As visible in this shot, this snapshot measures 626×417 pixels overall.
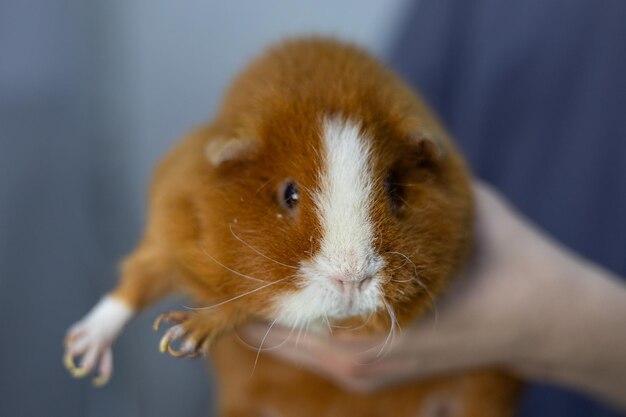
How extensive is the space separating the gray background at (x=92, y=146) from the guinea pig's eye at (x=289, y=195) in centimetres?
75

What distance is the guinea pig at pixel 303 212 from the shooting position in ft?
3.08

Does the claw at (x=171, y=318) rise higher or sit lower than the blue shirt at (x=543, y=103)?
lower

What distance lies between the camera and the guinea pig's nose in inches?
35.4

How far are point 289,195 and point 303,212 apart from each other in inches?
2.4

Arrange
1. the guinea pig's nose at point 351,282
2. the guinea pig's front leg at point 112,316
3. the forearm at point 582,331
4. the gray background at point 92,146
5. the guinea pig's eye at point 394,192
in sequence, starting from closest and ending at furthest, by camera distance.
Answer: the guinea pig's nose at point 351,282, the guinea pig's eye at point 394,192, the guinea pig's front leg at point 112,316, the forearm at point 582,331, the gray background at point 92,146

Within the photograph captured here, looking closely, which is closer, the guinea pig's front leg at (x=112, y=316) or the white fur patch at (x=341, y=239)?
the white fur patch at (x=341, y=239)

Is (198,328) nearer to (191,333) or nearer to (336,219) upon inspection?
(191,333)

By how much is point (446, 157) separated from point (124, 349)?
56.1 inches

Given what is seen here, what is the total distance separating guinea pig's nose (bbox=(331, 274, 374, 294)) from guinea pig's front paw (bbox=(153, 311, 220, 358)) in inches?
12.0

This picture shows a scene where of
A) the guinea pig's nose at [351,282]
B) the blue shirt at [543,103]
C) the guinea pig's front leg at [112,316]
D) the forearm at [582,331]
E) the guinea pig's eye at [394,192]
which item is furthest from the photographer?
the blue shirt at [543,103]

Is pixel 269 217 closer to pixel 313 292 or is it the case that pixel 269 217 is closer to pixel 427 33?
pixel 313 292

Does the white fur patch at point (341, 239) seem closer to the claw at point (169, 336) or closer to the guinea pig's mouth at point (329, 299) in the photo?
the guinea pig's mouth at point (329, 299)

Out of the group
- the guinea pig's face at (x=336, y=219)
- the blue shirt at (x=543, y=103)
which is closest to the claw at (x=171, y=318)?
the guinea pig's face at (x=336, y=219)

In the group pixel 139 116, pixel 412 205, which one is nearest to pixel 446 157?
pixel 412 205
